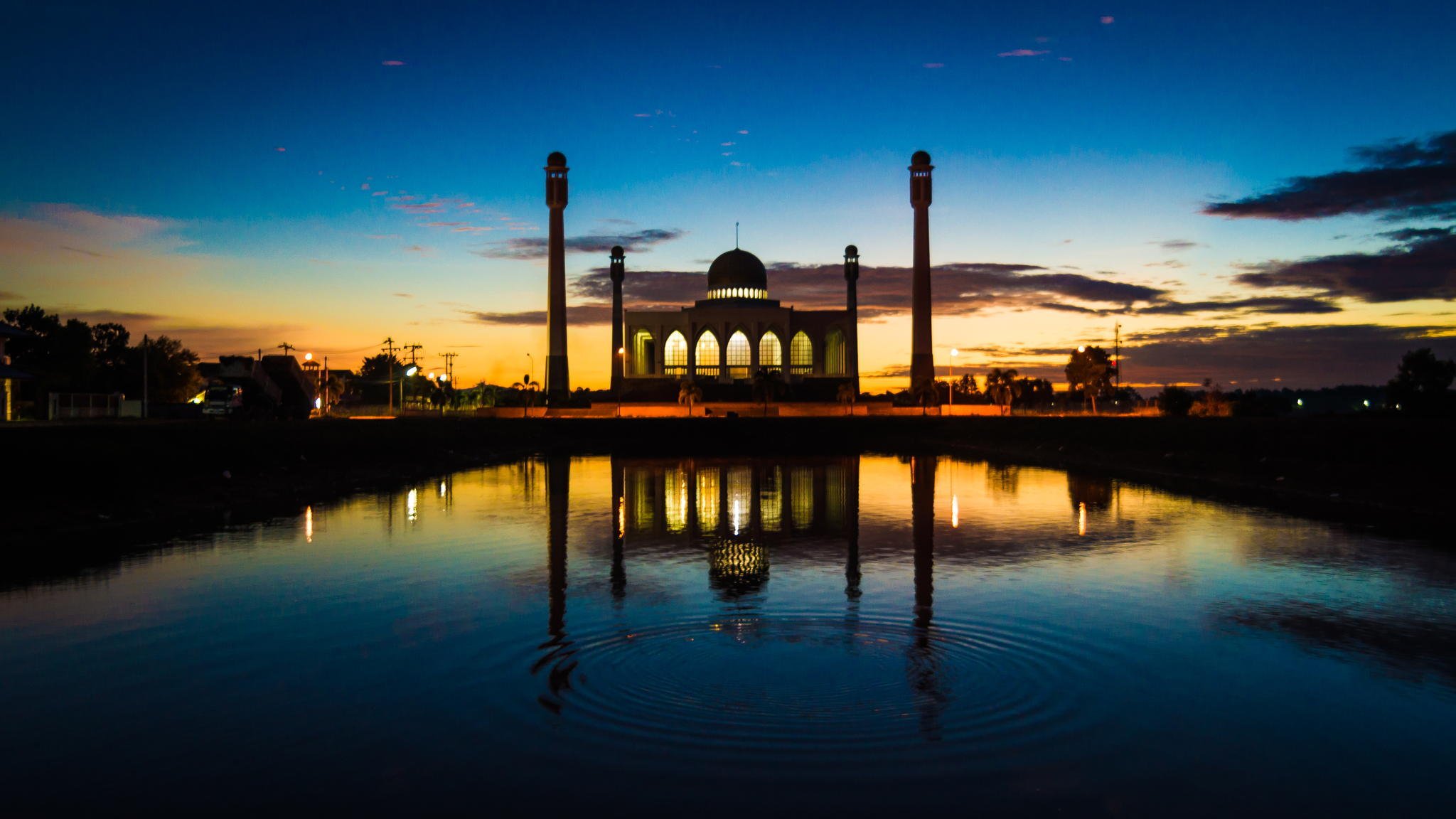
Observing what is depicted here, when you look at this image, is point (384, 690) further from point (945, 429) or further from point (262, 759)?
point (945, 429)

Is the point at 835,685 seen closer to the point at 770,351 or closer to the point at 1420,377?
the point at 1420,377

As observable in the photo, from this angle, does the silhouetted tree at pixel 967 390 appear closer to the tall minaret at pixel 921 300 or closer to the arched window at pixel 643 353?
the tall minaret at pixel 921 300

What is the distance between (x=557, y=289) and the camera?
115562 millimetres

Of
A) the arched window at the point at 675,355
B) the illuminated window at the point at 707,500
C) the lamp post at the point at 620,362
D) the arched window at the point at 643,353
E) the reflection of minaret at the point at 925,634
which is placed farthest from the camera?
the arched window at the point at 643,353

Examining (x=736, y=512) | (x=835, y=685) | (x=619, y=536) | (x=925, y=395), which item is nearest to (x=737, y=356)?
(x=925, y=395)

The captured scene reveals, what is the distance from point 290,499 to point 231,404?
38.8 m

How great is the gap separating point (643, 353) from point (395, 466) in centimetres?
11033

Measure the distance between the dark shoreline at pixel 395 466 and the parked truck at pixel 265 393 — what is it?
38.1 feet

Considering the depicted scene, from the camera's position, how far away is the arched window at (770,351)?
144 metres

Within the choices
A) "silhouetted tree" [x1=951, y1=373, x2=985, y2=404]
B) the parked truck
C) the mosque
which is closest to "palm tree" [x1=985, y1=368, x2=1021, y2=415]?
"silhouetted tree" [x1=951, y1=373, x2=985, y2=404]

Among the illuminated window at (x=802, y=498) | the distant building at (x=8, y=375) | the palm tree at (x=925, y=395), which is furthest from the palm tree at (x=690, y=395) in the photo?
the illuminated window at (x=802, y=498)

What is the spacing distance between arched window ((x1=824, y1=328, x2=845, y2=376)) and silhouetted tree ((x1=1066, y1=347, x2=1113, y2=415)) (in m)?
30.4

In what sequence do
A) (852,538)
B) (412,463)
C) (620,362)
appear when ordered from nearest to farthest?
(852,538) < (412,463) < (620,362)

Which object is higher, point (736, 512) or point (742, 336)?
point (742, 336)
